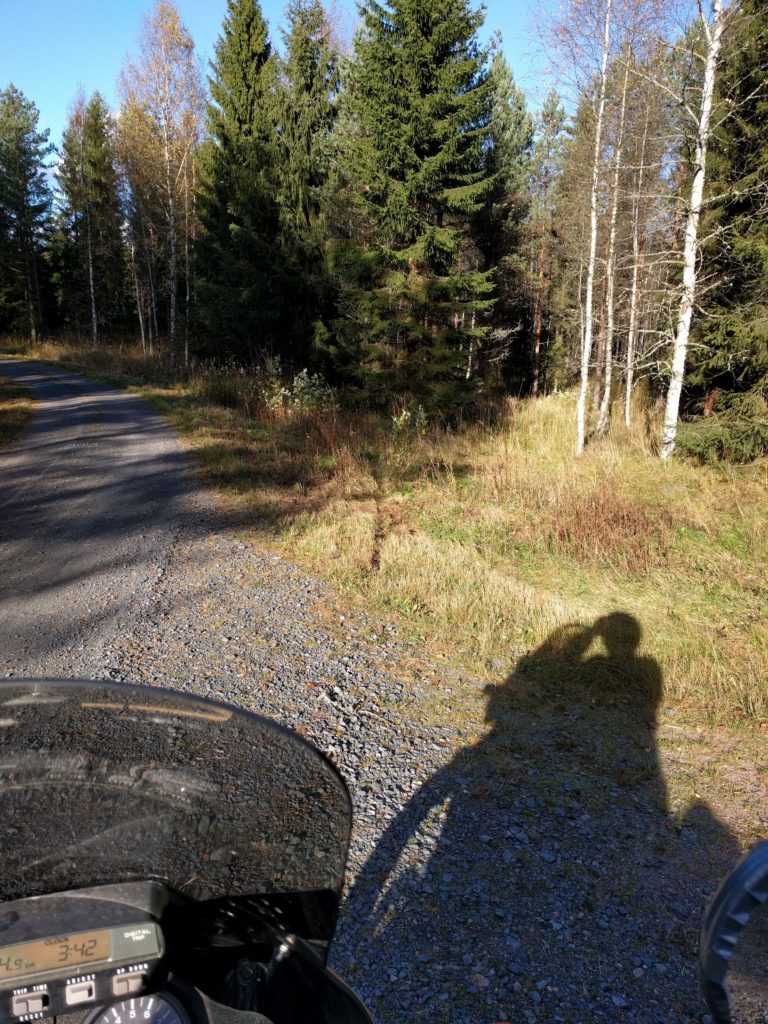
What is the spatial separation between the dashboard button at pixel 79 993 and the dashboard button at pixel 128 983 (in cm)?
3

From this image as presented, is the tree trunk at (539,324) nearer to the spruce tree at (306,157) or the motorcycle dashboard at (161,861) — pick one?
the spruce tree at (306,157)

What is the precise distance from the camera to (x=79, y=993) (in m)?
1.04

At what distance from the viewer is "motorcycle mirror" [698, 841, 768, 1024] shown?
942 mm

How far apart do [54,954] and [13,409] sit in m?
15.7

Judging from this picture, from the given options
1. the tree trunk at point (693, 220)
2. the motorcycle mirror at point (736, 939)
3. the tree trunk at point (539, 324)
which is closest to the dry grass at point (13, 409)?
the tree trunk at point (693, 220)

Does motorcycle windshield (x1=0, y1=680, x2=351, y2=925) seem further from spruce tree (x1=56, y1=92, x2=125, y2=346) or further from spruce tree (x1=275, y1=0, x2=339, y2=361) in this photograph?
spruce tree (x1=56, y1=92, x2=125, y2=346)

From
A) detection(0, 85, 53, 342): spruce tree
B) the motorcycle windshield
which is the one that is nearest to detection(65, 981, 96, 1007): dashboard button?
the motorcycle windshield

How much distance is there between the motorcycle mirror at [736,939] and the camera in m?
0.94

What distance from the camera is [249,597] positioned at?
222 inches

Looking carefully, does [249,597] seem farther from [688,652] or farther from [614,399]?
[614,399]

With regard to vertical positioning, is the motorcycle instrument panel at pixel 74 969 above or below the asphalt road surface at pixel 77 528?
above

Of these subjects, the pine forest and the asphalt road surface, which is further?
the pine forest

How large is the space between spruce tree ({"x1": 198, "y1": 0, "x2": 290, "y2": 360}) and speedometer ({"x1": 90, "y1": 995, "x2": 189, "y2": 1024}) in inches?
725

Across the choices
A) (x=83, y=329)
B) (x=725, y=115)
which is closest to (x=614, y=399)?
(x=725, y=115)
